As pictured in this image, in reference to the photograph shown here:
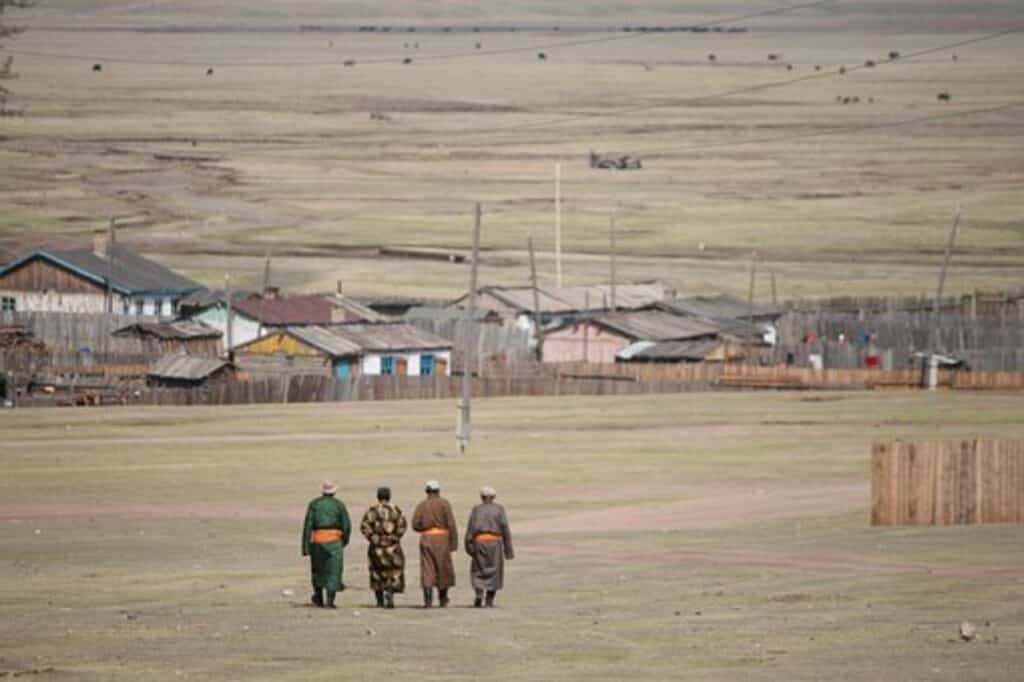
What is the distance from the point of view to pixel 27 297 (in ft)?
410

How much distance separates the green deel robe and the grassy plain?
1.85 ft

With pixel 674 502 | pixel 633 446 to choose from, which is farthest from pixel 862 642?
pixel 633 446

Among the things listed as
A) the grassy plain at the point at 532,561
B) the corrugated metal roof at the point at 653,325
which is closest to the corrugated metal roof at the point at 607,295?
the corrugated metal roof at the point at 653,325

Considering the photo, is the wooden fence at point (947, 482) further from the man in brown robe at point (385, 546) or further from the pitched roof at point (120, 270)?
the pitched roof at point (120, 270)

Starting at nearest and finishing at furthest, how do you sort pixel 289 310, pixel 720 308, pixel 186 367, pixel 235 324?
pixel 186 367 → pixel 235 324 → pixel 289 310 → pixel 720 308

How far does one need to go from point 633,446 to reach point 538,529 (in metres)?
25.5

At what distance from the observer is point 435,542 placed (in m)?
29.9

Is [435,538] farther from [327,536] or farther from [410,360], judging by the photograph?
[410,360]

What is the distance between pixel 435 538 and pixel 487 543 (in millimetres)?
633

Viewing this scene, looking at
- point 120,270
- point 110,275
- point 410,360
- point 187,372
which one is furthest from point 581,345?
point 187,372

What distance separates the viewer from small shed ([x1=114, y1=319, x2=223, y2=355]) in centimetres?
11150

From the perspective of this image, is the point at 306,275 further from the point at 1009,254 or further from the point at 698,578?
the point at 698,578

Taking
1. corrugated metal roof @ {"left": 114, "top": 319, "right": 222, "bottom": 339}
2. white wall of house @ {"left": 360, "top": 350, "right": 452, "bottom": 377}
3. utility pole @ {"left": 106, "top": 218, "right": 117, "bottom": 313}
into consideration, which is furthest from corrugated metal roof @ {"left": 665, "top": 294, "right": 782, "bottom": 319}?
utility pole @ {"left": 106, "top": 218, "right": 117, "bottom": 313}

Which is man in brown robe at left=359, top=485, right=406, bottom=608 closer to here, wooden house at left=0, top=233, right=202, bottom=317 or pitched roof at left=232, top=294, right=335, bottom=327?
pitched roof at left=232, top=294, right=335, bottom=327
